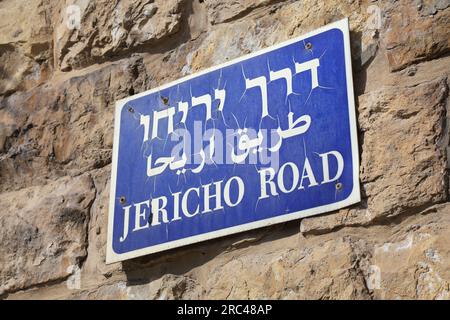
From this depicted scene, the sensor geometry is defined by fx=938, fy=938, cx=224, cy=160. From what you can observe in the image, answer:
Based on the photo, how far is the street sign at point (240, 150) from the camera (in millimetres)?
1627

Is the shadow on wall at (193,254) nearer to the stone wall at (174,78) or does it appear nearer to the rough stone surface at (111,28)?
the stone wall at (174,78)

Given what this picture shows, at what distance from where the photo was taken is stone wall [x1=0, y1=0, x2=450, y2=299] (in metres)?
1.54

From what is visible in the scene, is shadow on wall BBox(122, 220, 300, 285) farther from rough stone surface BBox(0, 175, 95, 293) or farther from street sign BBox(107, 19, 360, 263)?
rough stone surface BBox(0, 175, 95, 293)

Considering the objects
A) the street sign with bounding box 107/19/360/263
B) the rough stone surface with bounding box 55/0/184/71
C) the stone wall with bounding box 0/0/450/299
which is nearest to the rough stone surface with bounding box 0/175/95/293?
the stone wall with bounding box 0/0/450/299

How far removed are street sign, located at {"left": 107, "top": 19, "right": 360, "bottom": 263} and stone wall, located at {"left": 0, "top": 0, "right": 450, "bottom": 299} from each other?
0.03 metres

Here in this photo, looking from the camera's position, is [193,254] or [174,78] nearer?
[193,254]

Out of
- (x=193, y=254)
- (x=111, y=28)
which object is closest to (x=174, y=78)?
(x=111, y=28)

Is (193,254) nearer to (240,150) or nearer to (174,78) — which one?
Answer: (240,150)

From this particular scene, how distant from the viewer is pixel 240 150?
67.8 inches

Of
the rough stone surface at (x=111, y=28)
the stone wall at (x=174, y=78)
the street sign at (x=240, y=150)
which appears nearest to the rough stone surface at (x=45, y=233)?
the stone wall at (x=174, y=78)

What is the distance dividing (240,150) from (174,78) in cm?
29

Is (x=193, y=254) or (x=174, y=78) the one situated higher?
(x=174, y=78)

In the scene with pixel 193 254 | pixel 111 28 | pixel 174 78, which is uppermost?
pixel 111 28
